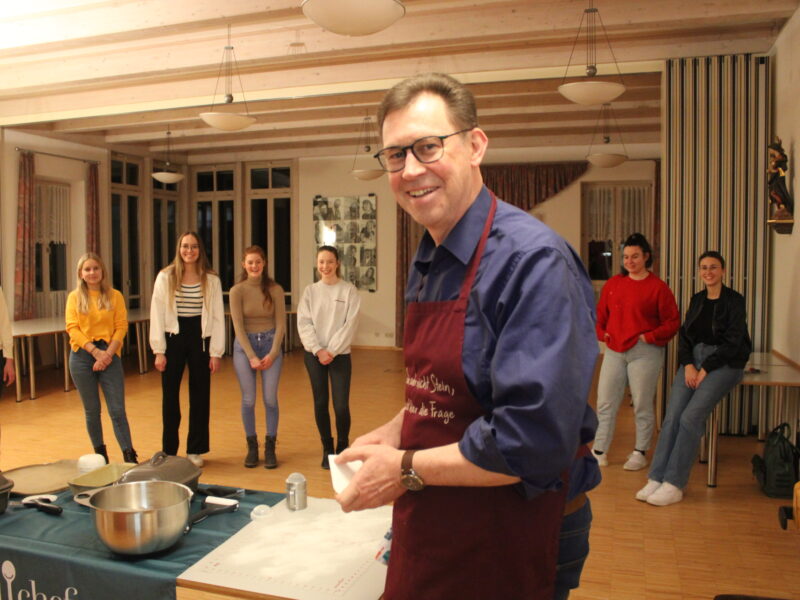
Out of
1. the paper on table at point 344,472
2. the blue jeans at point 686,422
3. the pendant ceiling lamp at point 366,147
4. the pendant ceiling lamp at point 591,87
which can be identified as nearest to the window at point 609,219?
the pendant ceiling lamp at point 366,147

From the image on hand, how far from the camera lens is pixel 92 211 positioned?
10453mm

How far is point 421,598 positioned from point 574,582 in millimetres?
320

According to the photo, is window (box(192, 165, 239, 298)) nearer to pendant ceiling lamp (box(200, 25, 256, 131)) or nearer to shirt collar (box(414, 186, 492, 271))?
pendant ceiling lamp (box(200, 25, 256, 131))

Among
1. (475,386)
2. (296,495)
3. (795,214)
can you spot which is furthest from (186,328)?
(795,214)

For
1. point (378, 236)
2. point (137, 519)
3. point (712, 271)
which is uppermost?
point (378, 236)

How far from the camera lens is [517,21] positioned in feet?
18.2

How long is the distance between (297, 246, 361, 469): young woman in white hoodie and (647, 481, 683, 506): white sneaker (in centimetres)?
210

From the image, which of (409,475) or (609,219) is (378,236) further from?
(409,475)

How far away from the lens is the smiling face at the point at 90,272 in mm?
4918

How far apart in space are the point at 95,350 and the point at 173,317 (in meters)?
0.57

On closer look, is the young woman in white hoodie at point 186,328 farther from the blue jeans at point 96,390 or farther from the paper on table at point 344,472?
the paper on table at point 344,472

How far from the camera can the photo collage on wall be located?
11977 mm

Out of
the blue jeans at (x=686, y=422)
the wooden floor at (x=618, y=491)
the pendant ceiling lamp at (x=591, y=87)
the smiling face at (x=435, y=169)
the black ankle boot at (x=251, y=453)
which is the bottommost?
the wooden floor at (x=618, y=491)

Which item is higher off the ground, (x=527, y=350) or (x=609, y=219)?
(x=609, y=219)
